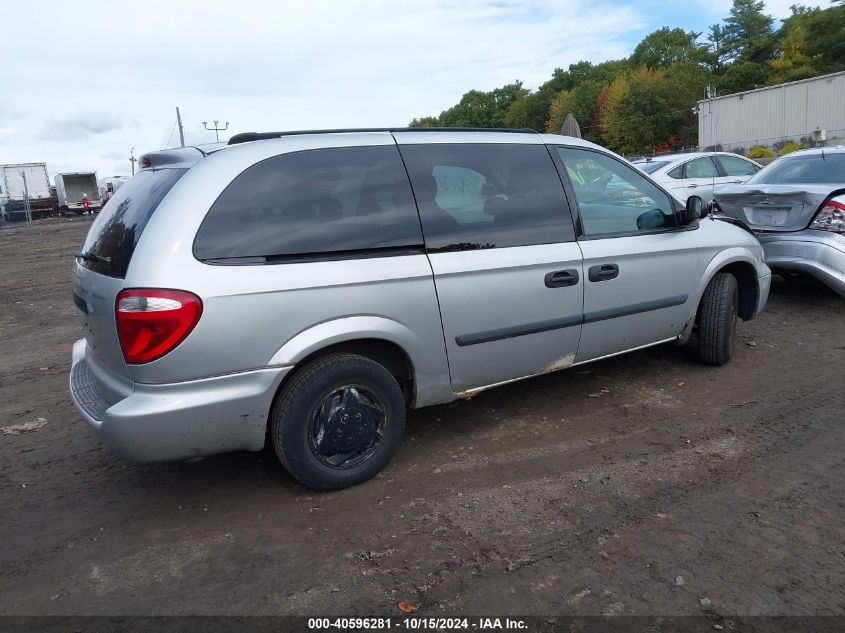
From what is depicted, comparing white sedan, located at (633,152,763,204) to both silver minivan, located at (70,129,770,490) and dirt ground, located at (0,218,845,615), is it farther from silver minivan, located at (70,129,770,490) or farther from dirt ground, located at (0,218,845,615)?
silver minivan, located at (70,129,770,490)

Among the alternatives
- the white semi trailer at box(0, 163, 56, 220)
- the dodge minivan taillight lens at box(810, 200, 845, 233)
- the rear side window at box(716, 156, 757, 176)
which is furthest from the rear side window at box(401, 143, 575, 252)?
the white semi trailer at box(0, 163, 56, 220)

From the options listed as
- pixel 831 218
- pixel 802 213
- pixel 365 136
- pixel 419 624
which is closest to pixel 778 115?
pixel 802 213

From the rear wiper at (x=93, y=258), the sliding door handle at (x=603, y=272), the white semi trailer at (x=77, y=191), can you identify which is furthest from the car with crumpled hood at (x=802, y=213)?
the white semi trailer at (x=77, y=191)

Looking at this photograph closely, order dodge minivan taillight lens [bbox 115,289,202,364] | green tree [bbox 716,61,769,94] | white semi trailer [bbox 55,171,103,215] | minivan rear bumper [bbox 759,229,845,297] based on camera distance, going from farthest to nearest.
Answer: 1. green tree [bbox 716,61,769,94]
2. white semi trailer [bbox 55,171,103,215]
3. minivan rear bumper [bbox 759,229,845,297]
4. dodge minivan taillight lens [bbox 115,289,202,364]

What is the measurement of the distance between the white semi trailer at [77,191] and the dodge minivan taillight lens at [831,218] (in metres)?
38.7

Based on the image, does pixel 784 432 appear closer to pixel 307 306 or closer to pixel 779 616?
pixel 779 616

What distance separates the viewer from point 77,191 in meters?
40.0

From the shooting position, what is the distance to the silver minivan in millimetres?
3051

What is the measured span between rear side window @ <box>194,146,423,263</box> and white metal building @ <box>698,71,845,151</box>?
40.3 m

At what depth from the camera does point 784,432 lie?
159 inches

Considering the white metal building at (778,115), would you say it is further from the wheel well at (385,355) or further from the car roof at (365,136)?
the wheel well at (385,355)

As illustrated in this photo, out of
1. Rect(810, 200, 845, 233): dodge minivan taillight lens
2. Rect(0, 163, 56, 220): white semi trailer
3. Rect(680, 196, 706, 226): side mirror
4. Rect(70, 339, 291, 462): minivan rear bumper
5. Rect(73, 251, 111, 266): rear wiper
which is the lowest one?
Rect(70, 339, 291, 462): minivan rear bumper

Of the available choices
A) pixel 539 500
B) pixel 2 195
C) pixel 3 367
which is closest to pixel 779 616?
pixel 539 500

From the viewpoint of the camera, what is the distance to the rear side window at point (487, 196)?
3758 millimetres
